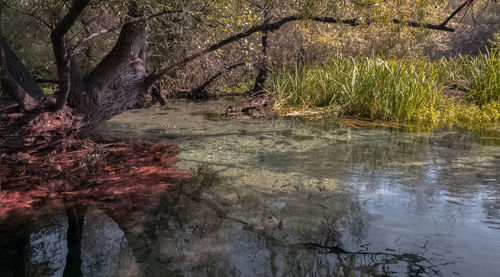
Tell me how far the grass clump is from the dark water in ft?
6.31

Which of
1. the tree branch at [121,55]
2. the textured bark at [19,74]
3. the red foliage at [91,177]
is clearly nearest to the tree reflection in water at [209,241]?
the red foliage at [91,177]

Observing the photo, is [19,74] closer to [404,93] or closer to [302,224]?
[302,224]

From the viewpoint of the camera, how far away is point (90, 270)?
5.95 feet

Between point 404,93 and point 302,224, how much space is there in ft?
13.5

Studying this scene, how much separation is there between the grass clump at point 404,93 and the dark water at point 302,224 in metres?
1.92

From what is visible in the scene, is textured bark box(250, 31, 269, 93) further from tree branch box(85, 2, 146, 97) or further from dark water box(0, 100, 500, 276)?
dark water box(0, 100, 500, 276)

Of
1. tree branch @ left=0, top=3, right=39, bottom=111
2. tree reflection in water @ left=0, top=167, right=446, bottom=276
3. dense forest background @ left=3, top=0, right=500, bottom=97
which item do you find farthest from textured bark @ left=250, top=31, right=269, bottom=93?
tree reflection in water @ left=0, top=167, right=446, bottom=276

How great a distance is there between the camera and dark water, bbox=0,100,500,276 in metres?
1.85

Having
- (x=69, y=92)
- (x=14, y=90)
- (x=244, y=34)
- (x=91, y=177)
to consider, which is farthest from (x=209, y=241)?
(x=244, y=34)

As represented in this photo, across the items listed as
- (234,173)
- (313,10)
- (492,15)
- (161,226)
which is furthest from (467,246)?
(492,15)

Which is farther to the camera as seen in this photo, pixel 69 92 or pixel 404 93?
pixel 404 93

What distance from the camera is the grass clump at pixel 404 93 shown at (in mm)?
5801

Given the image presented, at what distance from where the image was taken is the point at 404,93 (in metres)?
5.77

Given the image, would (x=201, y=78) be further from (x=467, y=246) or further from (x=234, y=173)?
(x=467, y=246)
